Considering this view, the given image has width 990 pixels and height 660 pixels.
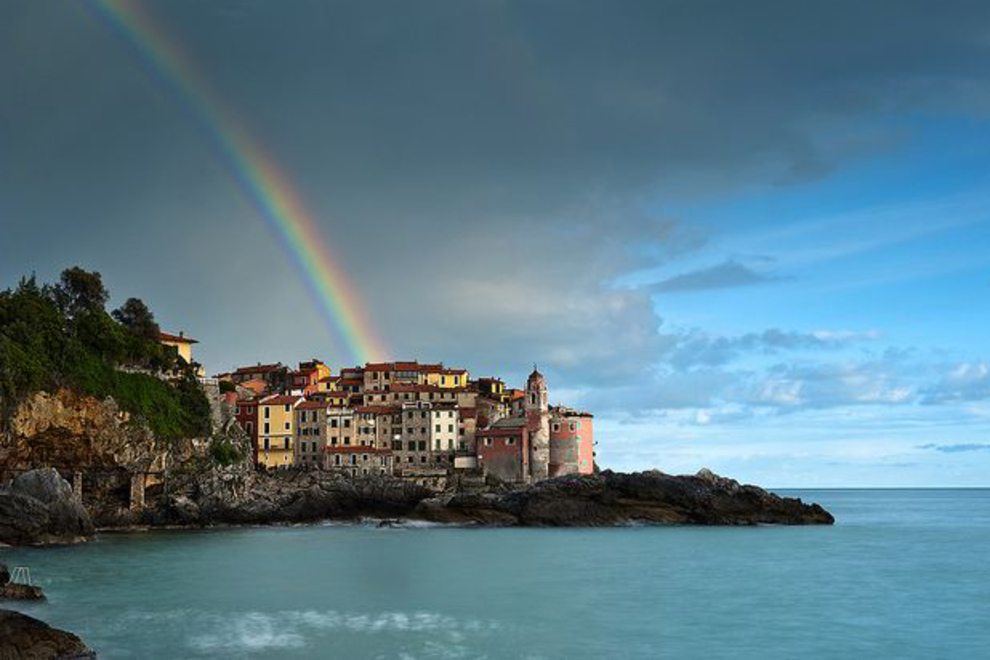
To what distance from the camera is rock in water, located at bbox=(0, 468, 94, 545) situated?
53500 millimetres

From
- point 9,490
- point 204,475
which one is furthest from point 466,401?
point 9,490

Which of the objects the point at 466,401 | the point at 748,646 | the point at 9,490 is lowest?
the point at 748,646

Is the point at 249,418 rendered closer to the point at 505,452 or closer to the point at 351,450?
the point at 351,450

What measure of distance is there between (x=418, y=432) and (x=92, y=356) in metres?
31.8

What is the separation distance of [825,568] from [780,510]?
30205 mm

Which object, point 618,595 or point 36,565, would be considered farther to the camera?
point 36,565

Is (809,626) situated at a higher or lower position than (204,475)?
lower

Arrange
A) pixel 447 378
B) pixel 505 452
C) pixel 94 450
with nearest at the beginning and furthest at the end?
pixel 94 450
pixel 505 452
pixel 447 378

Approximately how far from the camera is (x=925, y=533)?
3209 inches

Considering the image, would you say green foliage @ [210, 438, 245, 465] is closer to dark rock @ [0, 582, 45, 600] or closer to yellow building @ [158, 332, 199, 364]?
yellow building @ [158, 332, 199, 364]

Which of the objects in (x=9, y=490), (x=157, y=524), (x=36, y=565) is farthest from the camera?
(x=157, y=524)

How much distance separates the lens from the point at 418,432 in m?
92.6

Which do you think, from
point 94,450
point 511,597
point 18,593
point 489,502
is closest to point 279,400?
point 489,502

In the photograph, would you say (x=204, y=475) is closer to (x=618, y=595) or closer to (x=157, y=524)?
(x=157, y=524)
